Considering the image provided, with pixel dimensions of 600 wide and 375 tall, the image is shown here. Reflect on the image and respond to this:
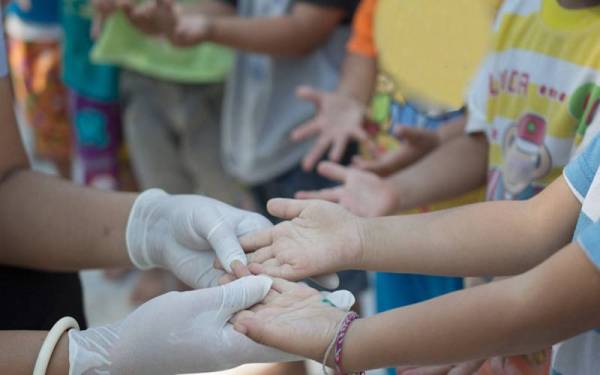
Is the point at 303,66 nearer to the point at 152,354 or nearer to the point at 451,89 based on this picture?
the point at 451,89

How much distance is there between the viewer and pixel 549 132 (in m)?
1.23

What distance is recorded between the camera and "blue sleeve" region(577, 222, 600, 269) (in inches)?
34.5

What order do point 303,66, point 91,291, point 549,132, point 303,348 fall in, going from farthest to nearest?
1. point 91,291
2. point 303,66
3. point 549,132
4. point 303,348

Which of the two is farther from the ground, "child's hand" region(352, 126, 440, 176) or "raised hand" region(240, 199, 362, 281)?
"raised hand" region(240, 199, 362, 281)

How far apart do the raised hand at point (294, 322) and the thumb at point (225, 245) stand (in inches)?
3.5

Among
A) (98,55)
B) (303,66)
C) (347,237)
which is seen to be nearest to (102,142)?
(98,55)

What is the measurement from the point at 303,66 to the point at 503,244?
1.13 meters

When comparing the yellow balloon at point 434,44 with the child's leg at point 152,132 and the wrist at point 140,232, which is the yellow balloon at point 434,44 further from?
the child's leg at point 152,132

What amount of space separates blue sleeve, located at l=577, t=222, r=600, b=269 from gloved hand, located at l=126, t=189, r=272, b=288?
0.45 meters

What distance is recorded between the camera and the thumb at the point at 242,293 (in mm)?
1072

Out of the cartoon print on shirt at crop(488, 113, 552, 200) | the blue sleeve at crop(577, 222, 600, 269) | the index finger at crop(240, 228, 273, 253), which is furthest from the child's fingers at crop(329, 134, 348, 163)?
the blue sleeve at crop(577, 222, 600, 269)

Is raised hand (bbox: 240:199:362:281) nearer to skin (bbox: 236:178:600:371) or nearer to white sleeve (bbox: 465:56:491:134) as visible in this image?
skin (bbox: 236:178:600:371)

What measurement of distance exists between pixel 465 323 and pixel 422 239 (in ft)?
0.62

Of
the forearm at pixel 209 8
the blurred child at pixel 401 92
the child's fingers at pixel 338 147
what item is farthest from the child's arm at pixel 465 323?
the forearm at pixel 209 8
